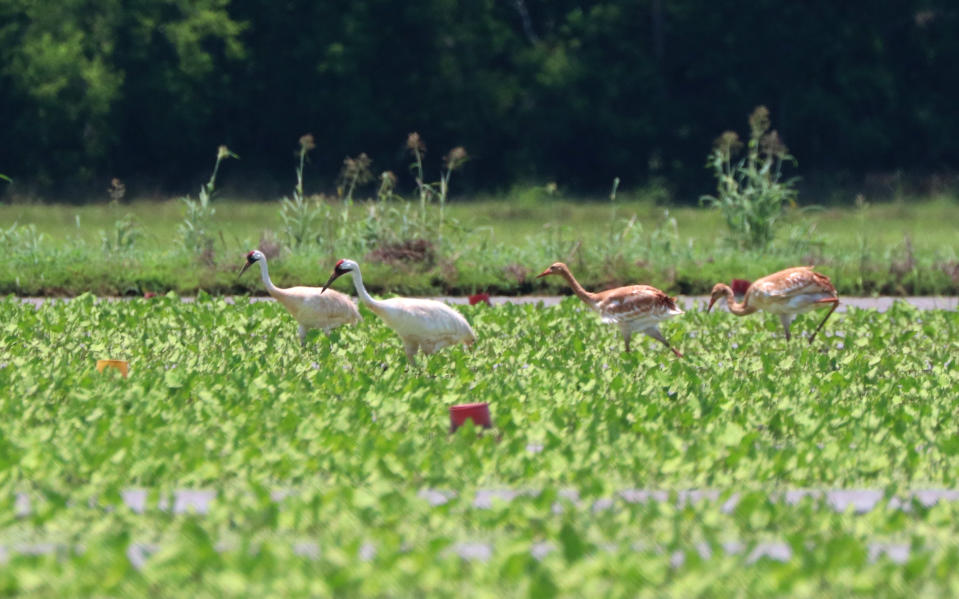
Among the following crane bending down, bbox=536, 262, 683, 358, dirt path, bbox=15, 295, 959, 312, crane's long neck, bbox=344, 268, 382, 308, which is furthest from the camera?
dirt path, bbox=15, 295, 959, 312

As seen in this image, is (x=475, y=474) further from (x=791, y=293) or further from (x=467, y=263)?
(x=467, y=263)

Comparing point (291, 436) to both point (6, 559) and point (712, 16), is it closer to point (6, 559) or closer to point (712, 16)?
point (6, 559)

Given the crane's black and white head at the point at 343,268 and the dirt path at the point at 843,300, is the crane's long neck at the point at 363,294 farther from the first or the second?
the dirt path at the point at 843,300

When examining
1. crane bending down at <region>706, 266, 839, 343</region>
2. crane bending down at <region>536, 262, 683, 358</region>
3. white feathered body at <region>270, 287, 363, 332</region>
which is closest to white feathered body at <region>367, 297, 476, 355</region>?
white feathered body at <region>270, 287, 363, 332</region>

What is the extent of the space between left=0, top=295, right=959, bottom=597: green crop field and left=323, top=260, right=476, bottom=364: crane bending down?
6.3 inches

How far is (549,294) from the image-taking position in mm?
16766

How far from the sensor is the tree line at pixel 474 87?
35.5 metres

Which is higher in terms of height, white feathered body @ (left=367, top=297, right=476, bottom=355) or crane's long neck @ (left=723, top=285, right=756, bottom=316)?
white feathered body @ (left=367, top=297, right=476, bottom=355)

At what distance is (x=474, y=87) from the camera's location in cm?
3816

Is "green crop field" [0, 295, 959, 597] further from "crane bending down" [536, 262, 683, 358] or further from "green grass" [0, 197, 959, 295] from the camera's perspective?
"green grass" [0, 197, 959, 295]

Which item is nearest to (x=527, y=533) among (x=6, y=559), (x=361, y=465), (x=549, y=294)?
(x=361, y=465)

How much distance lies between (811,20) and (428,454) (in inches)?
1345

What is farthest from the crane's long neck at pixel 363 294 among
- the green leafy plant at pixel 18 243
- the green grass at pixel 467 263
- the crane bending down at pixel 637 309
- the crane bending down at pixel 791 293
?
the green leafy plant at pixel 18 243

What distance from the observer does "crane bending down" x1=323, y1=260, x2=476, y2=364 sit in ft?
33.2
